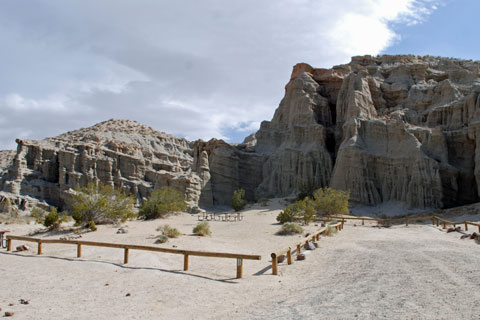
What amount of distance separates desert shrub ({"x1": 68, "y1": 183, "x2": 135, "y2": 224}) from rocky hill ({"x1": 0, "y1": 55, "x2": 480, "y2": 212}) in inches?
744

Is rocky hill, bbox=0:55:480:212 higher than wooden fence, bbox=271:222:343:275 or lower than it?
higher

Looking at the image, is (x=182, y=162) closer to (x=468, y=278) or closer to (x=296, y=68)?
(x=296, y=68)

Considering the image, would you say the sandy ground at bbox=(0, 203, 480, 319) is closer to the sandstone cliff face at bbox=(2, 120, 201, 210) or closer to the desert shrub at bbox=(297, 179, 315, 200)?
the desert shrub at bbox=(297, 179, 315, 200)

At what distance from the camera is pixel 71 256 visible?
13.7 meters

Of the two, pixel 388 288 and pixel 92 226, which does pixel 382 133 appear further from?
pixel 388 288

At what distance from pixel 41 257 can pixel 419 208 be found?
1332 inches

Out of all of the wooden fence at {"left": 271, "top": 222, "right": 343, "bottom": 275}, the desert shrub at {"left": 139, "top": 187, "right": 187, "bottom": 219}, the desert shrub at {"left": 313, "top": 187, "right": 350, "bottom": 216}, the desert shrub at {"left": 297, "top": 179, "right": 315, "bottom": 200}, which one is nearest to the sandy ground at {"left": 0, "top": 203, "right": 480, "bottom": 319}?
the wooden fence at {"left": 271, "top": 222, "right": 343, "bottom": 275}

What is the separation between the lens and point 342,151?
134ft

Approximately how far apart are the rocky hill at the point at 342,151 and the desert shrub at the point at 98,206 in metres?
18.9

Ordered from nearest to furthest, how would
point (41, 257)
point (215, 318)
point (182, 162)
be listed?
point (215, 318), point (41, 257), point (182, 162)

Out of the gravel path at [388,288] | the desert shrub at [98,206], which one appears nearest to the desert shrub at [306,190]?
the desert shrub at [98,206]

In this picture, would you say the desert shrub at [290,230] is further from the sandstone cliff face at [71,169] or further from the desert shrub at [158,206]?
the sandstone cliff face at [71,169]

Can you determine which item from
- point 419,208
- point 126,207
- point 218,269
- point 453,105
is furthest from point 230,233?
point 453,105

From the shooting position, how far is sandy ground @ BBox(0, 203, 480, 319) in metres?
6.60
